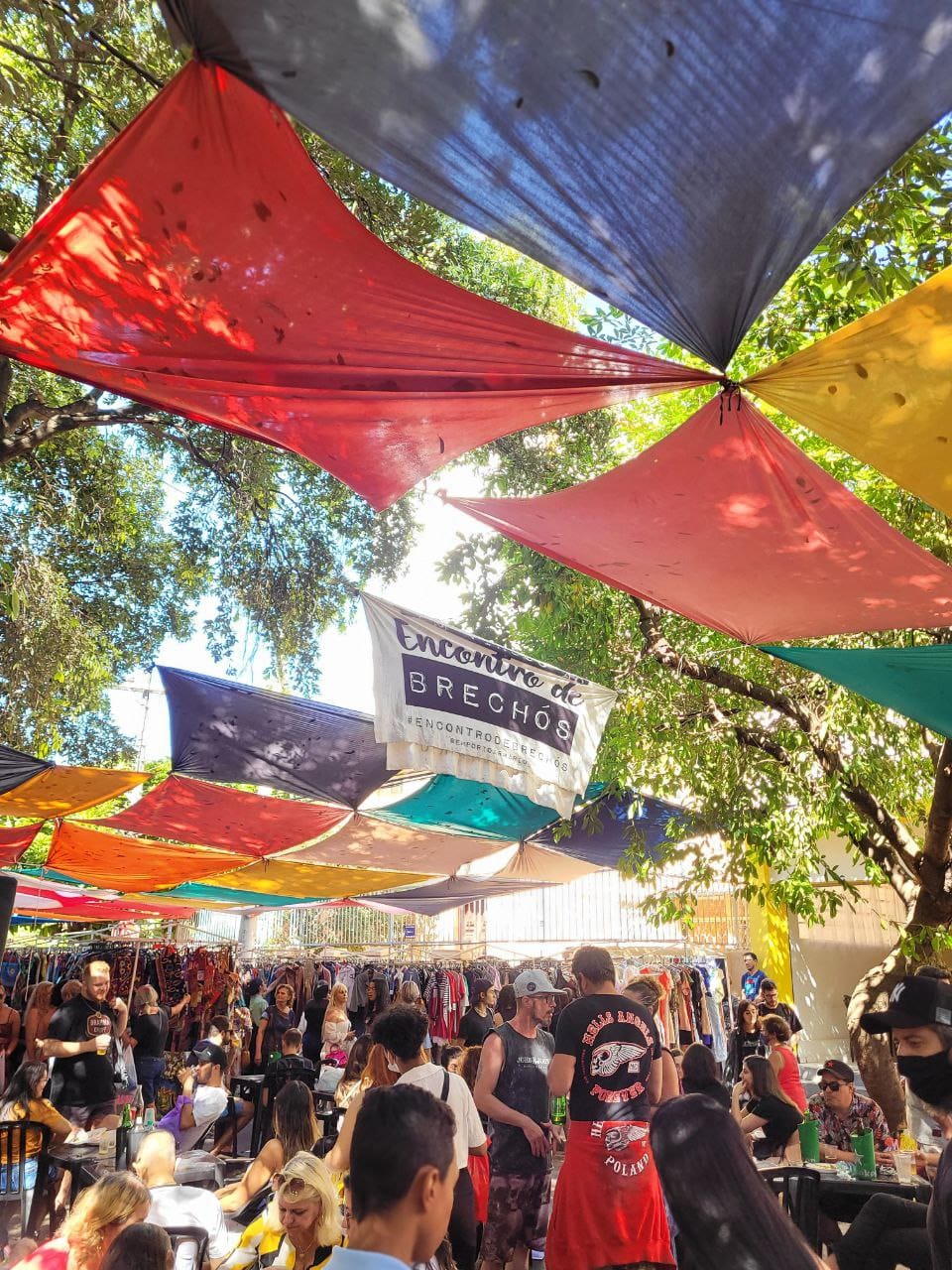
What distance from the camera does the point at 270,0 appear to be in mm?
2492

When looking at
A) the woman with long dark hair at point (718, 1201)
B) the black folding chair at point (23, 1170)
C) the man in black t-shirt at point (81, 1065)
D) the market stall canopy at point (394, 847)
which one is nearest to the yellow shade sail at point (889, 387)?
the woman with long dark hair at point (718, 1201)

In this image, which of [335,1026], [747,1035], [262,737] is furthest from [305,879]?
[262,737]

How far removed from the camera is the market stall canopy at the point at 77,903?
15969mm

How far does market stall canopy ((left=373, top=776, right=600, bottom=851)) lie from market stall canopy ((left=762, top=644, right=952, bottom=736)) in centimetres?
351

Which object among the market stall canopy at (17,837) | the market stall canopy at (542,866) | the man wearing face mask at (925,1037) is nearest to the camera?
the man wearing face mask at (925,1037)

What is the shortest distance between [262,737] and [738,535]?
4.05 m

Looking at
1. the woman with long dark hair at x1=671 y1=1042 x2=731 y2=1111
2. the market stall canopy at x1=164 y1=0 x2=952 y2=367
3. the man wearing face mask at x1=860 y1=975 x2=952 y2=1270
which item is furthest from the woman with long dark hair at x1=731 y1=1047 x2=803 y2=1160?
the market stall canopy at x1=164 y1=0 x2=952 y2=367

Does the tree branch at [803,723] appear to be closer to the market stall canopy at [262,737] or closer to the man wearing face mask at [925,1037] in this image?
the market stall canopy at [262,737]

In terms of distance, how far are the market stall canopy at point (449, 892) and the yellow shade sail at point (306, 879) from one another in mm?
822

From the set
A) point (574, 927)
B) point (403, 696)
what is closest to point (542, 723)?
point (403, 696)

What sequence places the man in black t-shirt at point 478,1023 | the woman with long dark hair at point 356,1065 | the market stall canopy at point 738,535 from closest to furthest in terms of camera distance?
the market stall canopy at point 738,535 < the woman with long dark hair at point 356,1065 < the man in black t-shirt at point 478,1023

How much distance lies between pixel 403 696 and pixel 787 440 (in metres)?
2.72

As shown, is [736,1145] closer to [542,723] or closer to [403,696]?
[403,696]

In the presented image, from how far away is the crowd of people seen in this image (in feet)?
7.00
